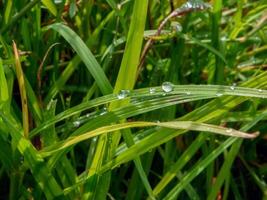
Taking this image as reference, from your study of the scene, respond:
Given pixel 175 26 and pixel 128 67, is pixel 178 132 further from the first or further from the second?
pixel 175 26

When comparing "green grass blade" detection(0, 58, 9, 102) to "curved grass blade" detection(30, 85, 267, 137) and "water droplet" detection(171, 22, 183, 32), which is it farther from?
"water droplet" detection(171, 22, 183, 32)

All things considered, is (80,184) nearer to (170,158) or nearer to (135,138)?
(135,138)

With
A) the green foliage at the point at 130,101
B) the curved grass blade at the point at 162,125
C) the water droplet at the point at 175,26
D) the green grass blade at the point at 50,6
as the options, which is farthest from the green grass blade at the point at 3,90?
the water droplet at the point at 175,26

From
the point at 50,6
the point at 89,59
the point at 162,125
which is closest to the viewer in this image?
the point at 162,125

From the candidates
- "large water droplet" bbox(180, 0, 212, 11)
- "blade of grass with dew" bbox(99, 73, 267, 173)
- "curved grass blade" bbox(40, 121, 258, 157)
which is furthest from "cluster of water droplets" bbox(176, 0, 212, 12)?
"curved grass blade" bbox(40, 121, 258, 157)

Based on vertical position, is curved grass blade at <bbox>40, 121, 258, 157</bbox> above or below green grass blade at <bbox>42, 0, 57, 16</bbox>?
below

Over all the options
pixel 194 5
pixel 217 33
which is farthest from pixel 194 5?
pixel 217 33

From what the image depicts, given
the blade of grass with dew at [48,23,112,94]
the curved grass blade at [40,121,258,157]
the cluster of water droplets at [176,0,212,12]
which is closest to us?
the curved grass blade at [40,121,258,157]
